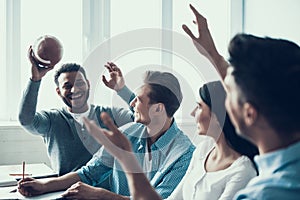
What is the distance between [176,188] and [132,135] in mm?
378

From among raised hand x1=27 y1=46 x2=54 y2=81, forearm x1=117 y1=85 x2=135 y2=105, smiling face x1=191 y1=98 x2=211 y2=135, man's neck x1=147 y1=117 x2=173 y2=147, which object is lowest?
man's neck x1=147 y1=117 x2=173 y2=147

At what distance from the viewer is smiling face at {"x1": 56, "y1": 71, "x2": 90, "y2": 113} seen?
6.85 ft

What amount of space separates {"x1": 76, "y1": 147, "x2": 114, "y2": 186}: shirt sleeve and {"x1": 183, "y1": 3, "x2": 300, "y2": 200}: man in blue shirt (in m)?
1.01

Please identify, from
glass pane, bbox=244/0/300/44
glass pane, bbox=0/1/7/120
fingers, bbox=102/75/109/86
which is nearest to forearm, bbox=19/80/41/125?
fingers, bbox=102/75/109/86

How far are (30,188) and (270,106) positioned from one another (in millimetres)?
1117

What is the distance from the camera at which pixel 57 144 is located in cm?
202

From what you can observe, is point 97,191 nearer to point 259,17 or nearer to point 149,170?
point 149,170

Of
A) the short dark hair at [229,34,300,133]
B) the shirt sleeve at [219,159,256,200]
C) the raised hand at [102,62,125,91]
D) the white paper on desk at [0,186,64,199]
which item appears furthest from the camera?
the raised hand at [102,62,125,91]

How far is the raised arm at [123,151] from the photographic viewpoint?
913mm

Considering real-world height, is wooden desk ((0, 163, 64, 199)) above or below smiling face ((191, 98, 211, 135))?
below

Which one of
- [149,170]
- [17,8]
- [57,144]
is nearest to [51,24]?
[17,8]

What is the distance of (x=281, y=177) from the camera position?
78 centimetres

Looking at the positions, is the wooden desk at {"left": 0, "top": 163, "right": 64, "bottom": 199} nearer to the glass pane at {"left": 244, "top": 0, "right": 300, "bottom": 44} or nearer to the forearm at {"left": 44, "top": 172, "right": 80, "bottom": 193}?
the forearm at {"left": 44, "top": 172, "right": 80, "bottom": 193}

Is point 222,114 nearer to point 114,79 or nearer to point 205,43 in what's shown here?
point 205,43
